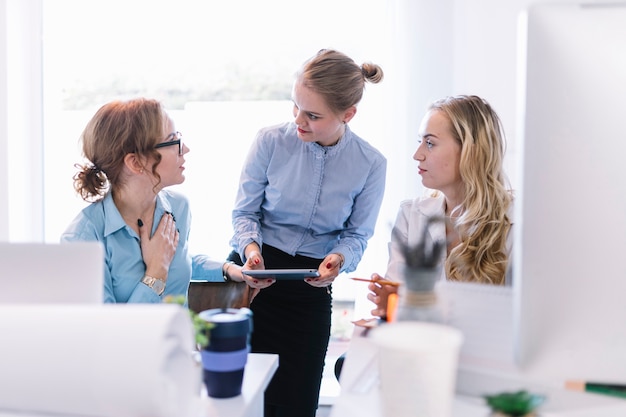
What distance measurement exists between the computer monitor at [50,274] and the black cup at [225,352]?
0.20 metres

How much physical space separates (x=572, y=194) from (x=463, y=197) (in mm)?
1040

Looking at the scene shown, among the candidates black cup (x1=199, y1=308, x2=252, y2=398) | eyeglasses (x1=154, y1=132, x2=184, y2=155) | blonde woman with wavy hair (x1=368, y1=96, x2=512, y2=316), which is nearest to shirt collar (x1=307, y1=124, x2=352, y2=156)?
blonde woman with wavy hair (x1=368, y1=96, x2=512, y2=316)

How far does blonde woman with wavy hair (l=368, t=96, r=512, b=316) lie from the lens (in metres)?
1.76

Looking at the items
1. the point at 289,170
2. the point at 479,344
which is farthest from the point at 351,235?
the point at 479,344

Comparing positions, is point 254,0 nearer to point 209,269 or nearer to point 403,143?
point 403,143

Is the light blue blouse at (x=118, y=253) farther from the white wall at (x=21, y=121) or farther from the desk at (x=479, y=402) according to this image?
the white wall at (x=21, y=121)

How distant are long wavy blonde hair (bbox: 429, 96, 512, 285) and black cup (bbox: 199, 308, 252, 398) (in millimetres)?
809

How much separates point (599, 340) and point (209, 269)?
149 cm

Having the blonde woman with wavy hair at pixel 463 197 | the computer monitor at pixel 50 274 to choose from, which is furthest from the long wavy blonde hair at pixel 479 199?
the computer monitor at pixel 50 274

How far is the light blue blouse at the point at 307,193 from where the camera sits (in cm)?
223

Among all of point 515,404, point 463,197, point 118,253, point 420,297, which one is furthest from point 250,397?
point 463,197

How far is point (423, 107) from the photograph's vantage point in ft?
9.41

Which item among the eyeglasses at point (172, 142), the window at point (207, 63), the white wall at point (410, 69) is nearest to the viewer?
the eyeglasses at point (172, 142)

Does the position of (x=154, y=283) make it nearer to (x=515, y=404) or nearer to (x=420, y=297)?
(x=420, y=297)
